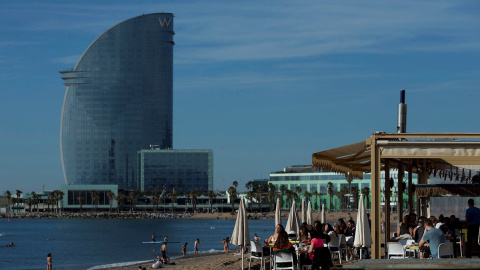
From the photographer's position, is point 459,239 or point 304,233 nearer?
point 304,233

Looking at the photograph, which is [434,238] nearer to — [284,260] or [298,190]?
[284,260]

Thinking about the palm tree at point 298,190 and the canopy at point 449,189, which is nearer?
the canopy at point 449,189

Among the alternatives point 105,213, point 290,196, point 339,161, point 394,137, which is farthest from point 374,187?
point 105,213

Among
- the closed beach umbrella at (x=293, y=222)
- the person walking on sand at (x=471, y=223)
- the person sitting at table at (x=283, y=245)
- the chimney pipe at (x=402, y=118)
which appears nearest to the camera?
the person sitting at table at (x=283, y=245)

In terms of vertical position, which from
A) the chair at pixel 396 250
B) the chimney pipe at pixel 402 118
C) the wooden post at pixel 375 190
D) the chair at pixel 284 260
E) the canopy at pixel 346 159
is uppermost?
the chimney pipe at pixel 402 118

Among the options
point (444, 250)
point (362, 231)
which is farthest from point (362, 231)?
point (444, 250)

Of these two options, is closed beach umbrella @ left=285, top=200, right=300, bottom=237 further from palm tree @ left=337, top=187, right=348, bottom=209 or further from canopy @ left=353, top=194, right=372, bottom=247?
palm tree @ left=337, top=187, right=348, bottom=209

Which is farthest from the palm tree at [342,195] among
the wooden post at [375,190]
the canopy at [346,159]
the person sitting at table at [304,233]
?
the wooden post at [375,190]

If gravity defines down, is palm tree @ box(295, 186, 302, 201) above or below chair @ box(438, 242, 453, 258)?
above

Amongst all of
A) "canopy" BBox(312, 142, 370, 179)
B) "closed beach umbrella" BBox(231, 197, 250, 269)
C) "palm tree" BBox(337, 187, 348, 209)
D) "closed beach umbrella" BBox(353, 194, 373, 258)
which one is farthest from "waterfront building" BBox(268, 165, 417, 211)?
"closed beach umbrella" BBox(353, 194, 373, 258)

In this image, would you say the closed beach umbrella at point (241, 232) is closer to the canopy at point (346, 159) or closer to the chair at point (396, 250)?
the canopy at point (346, 159)

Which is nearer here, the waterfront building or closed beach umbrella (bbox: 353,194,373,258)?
closed beach umbrella (bbox: 353,194,373,258)

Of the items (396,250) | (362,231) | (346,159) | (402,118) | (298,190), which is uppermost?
(402,118)

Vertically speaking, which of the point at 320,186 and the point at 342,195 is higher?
the point at 320,186
